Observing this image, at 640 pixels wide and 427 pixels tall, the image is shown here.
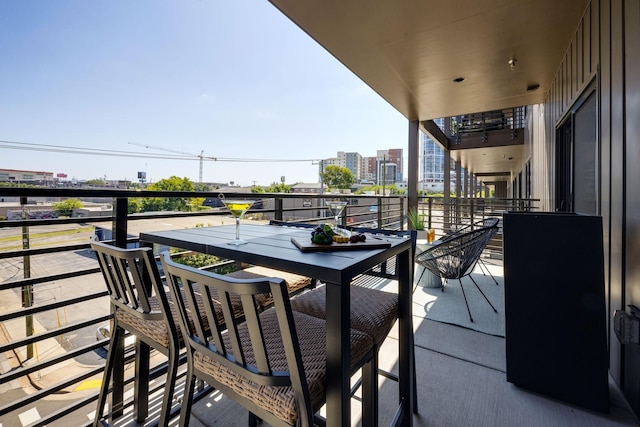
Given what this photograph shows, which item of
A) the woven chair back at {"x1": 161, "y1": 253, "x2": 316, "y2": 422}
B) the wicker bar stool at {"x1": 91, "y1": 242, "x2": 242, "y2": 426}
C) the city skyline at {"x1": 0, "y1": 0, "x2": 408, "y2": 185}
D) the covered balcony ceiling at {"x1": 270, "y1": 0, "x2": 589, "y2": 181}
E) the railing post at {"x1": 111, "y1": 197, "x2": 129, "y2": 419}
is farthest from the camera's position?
the city skyline at {"x1": 0, "y1": 0, "x2": 408, "y2": 185}

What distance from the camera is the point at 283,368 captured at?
824 millimetres

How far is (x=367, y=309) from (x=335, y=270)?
1.71ft

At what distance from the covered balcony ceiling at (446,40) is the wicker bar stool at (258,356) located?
2.29 metres

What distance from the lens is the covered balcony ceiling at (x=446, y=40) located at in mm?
2236

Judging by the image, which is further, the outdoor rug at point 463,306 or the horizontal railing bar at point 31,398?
the outdoor rug at point 463,306

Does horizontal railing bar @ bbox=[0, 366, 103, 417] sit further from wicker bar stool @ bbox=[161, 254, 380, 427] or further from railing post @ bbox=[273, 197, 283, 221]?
railing post @ bbox=[273, 197, 283, 221]

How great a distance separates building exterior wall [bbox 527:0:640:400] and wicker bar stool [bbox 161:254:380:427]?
147 cm

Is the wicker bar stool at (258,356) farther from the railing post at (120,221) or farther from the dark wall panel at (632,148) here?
the dark wall panel at (632,148)

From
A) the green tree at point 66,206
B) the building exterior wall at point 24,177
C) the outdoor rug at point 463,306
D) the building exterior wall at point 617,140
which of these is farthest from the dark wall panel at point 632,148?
the building exterior wall at point 24,177

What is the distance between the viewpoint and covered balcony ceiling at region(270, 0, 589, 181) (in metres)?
2.24

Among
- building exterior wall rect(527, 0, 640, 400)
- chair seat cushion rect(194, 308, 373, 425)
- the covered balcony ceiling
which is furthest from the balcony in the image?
the covered balcony ceiling

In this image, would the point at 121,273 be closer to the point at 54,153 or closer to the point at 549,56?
the point at 549,56

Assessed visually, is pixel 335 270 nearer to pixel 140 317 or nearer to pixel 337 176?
pixel 140 317

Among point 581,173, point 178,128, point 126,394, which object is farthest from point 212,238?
point 178,128
